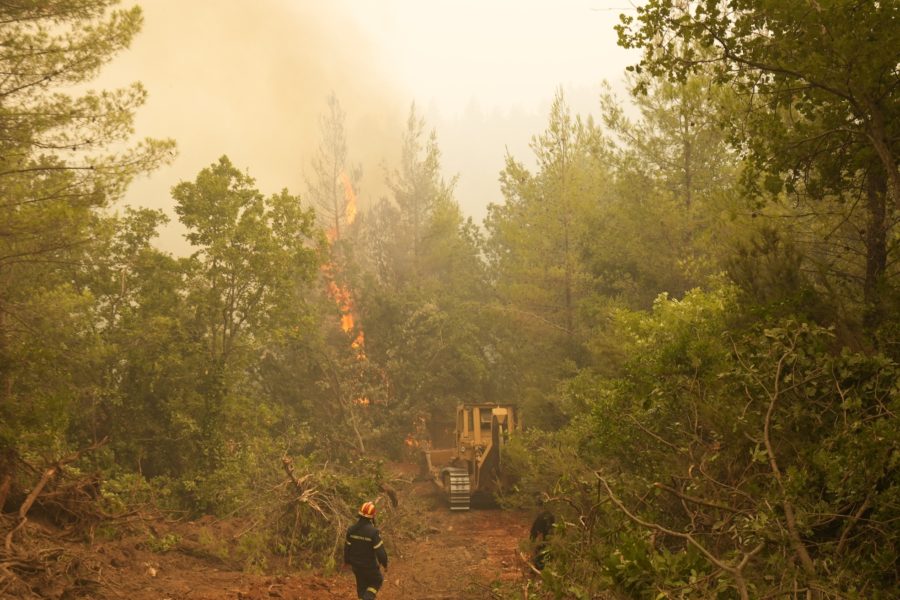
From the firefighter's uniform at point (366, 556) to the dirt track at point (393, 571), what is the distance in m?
1.50

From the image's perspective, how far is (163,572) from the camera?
11719 mm

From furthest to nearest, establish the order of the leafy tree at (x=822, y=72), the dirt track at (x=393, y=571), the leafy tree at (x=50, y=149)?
the leafy tree at (x=50, y=149)
the dirt track at (x=393, y=571)
the leafy tree at (x=822, y=72)

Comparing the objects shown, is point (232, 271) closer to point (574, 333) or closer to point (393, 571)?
point (393, 571)

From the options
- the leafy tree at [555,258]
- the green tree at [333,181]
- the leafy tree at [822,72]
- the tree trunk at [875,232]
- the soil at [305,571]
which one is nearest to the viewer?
the leafy tree at [822,72]

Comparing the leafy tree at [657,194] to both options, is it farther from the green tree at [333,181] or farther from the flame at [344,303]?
the green tree at [333,181]

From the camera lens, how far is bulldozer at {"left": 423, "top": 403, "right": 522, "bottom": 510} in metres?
19.9

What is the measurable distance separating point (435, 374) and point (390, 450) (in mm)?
4094

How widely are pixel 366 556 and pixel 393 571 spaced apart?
451cm

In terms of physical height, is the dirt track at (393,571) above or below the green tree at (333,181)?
below

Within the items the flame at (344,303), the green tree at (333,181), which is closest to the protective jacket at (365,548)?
the flame at (344,303)

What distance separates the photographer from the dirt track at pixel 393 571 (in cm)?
1056

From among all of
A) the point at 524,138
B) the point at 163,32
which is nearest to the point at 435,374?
the point at 163,32

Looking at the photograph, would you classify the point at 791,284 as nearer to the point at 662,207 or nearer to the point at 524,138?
the point at 662,207

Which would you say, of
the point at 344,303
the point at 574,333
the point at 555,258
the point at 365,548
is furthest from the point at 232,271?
the point at 365,548
